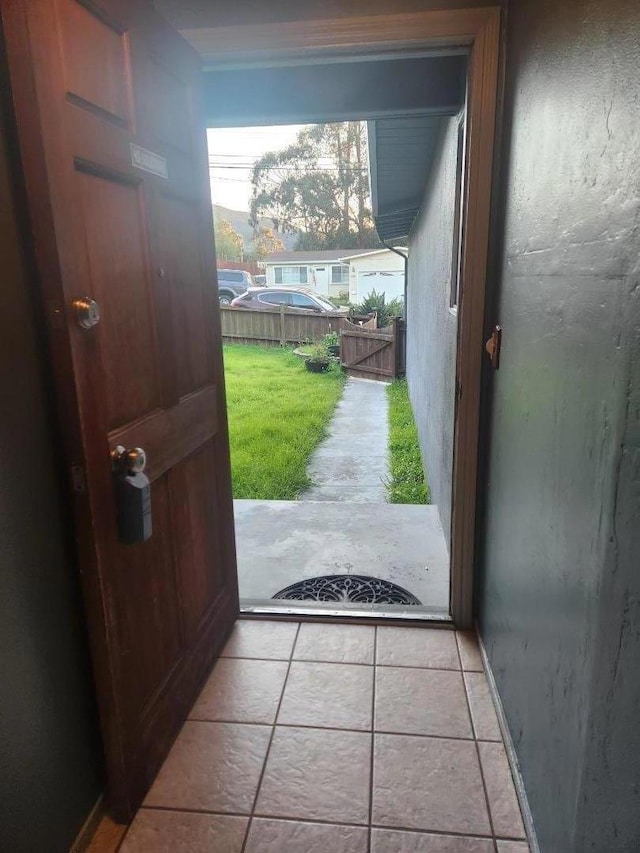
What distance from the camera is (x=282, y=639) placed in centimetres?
210

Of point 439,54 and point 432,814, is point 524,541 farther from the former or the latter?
point 439,54

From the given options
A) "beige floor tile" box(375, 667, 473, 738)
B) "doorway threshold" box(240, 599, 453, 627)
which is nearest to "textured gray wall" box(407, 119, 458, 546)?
"doorway threshold" box(240, 599, 453, 627)

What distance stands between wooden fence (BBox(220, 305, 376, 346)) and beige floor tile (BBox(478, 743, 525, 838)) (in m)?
10.6

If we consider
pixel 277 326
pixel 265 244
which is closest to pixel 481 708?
pixel 277 326

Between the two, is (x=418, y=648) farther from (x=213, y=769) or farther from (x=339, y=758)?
(x=213, y=769)

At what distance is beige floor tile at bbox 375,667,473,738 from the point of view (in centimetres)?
166

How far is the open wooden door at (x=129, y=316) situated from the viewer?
42.0 inches

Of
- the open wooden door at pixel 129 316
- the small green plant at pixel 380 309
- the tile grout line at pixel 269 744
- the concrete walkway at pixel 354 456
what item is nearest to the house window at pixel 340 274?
the small green plant at pixel 380 309

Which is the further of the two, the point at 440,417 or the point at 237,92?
the point at 440,417

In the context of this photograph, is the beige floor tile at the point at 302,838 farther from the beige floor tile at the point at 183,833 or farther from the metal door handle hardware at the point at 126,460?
the metal door handle hardware at the point at 126,460

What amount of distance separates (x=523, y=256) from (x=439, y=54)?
850 millimetres

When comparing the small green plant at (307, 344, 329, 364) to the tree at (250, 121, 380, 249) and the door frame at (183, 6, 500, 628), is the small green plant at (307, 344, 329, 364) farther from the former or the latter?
the tree at (250, 121, 380, 249)

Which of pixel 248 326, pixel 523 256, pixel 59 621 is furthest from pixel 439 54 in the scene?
pixel 248 326

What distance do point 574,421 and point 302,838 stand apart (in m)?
1.20
